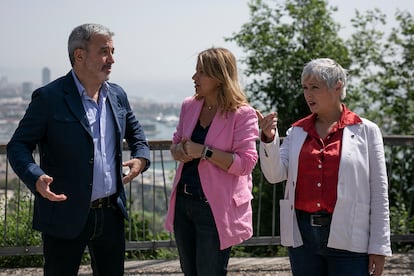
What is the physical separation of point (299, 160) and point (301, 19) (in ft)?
22.6

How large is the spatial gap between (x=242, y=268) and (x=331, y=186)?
2.72 meters

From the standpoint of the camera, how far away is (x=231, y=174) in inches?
131

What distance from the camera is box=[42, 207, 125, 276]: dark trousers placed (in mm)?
3109

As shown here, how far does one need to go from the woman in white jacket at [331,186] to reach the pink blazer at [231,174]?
0.66 feet

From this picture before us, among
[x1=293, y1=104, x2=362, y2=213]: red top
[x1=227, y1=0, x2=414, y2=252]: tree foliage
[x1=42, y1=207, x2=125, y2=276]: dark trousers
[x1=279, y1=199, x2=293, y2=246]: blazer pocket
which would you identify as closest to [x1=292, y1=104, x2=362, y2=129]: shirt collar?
[x1=293, y1=104, x2=362, y2=213]: red top

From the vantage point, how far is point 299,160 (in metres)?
3.05

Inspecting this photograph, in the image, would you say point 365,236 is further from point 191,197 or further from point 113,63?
point 113,63

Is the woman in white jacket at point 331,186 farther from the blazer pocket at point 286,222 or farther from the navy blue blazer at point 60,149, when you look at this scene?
the navy blue blazer at point 60,149

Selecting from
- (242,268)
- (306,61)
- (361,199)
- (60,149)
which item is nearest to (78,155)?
(60,149)

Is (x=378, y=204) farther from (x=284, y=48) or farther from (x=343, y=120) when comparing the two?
(x=284, y=48)

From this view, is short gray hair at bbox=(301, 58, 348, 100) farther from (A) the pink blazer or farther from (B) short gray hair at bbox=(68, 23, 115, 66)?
(B) short gray hair at bbox=(68, 23, 115, 66)

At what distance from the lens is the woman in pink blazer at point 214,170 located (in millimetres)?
3266

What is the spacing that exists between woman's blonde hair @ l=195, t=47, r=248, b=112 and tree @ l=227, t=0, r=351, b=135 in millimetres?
6169

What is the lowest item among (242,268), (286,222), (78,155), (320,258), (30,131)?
(242,268)
